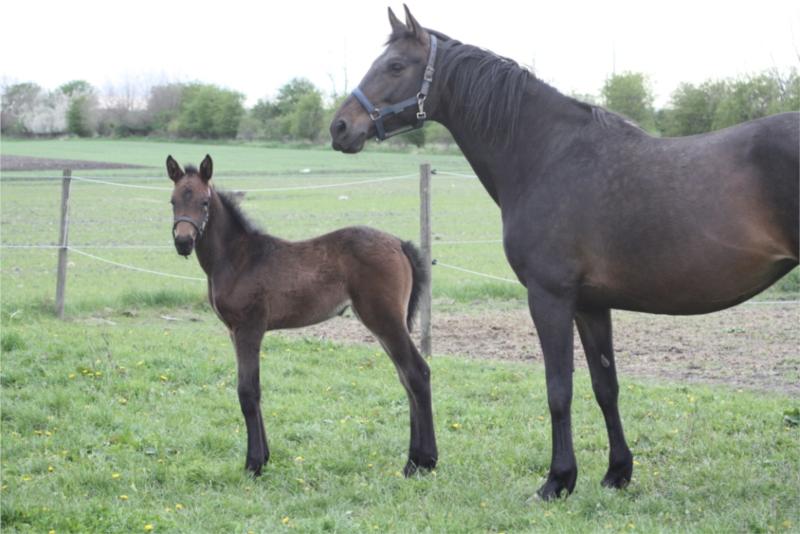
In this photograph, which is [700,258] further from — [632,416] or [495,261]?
[495,261]

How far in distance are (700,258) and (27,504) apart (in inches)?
145

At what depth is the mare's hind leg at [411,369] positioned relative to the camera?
213 inches

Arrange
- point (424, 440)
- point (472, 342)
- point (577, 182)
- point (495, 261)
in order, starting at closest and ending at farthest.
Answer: point (577, 182), point (424, 440), point (472, 342), point (495, 261)

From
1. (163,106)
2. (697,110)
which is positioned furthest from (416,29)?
(163,106)

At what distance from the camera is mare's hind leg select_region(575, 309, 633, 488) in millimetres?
4859

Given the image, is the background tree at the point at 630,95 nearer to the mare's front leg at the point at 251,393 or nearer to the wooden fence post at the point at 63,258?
the wooden fence post at the point at 63,258

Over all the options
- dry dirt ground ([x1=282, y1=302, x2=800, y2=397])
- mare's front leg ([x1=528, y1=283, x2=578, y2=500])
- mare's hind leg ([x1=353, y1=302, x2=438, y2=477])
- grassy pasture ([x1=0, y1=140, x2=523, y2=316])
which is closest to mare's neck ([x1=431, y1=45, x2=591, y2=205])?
mare's front leg ([x1=528, y1=283, x2=578, y2=500])

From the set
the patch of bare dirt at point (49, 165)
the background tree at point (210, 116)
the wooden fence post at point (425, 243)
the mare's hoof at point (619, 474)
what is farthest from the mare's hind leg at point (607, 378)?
the background tree at point (210, 116)

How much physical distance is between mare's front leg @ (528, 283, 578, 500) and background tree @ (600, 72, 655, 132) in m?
27.3

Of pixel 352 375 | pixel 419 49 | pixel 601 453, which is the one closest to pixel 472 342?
pixel 352 375

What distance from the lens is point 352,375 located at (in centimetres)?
768

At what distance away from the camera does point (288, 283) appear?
223 inches

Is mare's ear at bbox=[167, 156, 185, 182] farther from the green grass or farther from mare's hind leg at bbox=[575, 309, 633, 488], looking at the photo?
mare's hind leg at bbox=[575, 309, 633, 488]

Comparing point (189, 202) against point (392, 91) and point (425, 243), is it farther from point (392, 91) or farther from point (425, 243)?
point (425, 243)
